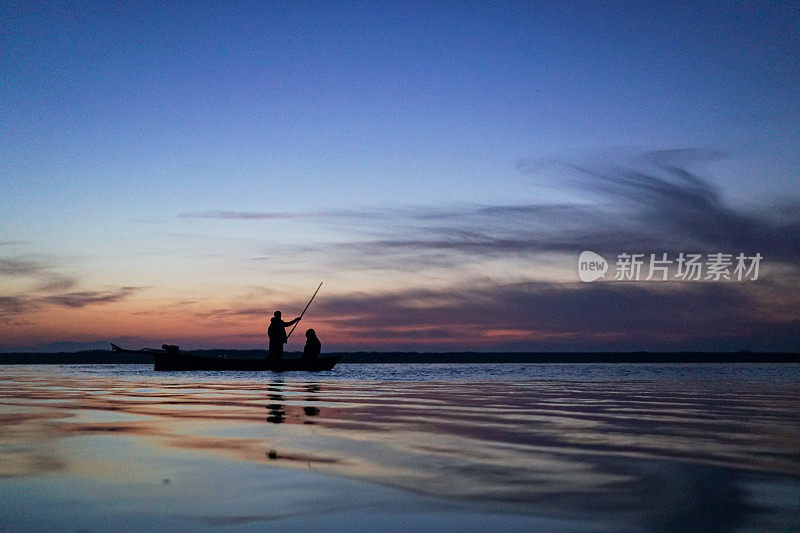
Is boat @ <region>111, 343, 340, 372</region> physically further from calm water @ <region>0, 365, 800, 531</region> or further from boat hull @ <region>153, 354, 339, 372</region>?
calm water @ <region>0, 365, 800, 531</region>

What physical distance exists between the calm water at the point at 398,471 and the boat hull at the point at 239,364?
26.1 metres

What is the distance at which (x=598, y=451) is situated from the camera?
8.89 meters

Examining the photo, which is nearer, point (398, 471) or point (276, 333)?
point (398, 471)

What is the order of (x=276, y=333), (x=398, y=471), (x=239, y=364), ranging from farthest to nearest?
(x=239, y=364), (x=276, y=333), (x=398, y=471)

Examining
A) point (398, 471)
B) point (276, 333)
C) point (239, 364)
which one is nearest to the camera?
point (398, 471)

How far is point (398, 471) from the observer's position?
739 centimetres

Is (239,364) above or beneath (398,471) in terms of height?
beneath

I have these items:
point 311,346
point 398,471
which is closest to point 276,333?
point 311,346

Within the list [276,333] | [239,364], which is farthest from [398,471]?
[239,364]

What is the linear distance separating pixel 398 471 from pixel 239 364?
115 feet

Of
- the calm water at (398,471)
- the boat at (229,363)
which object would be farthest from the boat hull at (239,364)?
the calm water at (398,471)

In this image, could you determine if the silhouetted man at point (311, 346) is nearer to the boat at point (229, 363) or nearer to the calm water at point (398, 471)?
the boat at point (229, 363)

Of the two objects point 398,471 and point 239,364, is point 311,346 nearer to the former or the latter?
point 239,364

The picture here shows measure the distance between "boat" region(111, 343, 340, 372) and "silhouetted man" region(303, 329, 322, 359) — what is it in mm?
295
